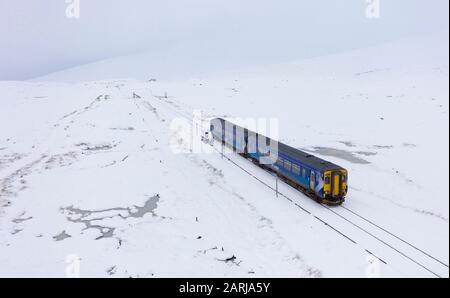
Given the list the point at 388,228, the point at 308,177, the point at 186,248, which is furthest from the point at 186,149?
the point at 388,228

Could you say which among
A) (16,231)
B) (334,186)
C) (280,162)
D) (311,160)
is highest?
(311,160)

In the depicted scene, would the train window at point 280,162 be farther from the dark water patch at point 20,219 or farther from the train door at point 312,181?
the dark water patch at point 20,219

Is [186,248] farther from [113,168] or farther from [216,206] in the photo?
[113,168]

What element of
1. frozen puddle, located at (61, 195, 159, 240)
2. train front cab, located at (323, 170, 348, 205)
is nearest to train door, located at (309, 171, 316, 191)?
train front cab, located at (323, 170, 348, 205)

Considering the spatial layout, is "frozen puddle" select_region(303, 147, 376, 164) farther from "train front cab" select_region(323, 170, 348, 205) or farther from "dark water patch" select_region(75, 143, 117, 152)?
"dark water patch" select_region(75, 143, 117, 152)

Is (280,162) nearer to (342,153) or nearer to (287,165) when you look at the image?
(287,165)

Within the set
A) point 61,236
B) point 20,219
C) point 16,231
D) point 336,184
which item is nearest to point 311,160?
point 336,184

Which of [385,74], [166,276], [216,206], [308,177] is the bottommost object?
[166,276]
